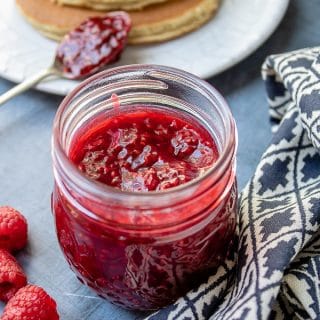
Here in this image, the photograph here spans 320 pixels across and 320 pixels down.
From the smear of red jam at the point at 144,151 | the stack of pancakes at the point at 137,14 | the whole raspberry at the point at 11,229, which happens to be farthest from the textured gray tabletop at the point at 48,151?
the smear of red jam at the point at 144,151

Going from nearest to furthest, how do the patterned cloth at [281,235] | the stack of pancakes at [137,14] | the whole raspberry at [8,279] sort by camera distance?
the patterned cloth at [281,235] < the whole raspberry at [8,279] < the stack of pancakes at [137,14]

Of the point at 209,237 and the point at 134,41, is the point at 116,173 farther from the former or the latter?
the point at 134,41

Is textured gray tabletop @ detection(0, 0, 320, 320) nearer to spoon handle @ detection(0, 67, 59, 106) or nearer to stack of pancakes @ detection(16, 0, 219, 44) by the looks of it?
spoon handle @ detection(0, 67, 59, 106)

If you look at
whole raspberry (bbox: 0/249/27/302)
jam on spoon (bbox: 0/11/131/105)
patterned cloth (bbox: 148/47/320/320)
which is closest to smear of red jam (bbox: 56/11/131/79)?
jam on spoon (bbox: 0/11/131/105)

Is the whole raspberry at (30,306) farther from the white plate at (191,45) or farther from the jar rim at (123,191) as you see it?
the white plate at (191,45)

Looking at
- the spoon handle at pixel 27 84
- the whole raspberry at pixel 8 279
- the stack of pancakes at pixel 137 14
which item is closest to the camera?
the whole raspberry at pixel 8 279

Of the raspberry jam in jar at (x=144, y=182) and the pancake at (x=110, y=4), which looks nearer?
the raspberry jam in jar at (x=144, y=182)
